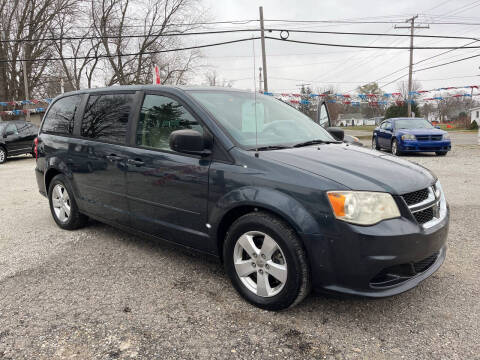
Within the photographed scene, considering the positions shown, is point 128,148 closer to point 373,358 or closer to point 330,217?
point 330,217

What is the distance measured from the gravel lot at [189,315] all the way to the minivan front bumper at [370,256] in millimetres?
153

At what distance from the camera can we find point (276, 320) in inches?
100

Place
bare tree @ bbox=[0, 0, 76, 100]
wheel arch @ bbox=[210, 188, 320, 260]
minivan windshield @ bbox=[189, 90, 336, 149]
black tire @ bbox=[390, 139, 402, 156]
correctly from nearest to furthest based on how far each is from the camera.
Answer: wheel arch @ bbox=[210, 188, 320, 260] < minivan windshield @ bbox=[189, 90, 336, 149] < black tire @ bbox=[390, 139, 402, 156] < bare tree @ bbox=[0, 0, 76, 100]

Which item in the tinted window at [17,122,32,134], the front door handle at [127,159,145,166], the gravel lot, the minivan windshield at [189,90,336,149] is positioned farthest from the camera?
the tinted window at [17,122,32,134]

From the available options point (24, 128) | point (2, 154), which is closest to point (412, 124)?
point (24, 128)

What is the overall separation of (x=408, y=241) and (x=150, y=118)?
7.83ft

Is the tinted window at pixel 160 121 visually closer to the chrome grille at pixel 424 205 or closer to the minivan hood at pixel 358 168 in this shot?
the minivan hood at pixel 358 168

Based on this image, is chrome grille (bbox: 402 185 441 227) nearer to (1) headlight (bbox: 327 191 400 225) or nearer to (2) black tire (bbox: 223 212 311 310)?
(1) headlight (bbox: 327 191 400 225)

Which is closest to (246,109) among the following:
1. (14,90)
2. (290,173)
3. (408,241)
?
(290,173)

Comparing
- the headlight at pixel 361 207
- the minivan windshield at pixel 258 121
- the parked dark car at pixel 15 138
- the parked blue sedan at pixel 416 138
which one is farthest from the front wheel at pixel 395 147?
the parked dark car at pixel 15 138

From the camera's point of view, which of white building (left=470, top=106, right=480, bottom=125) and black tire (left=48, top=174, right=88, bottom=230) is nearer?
black tire (left=48, top=174, right=88, bottom=230)

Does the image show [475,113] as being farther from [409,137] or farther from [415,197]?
[415,197]

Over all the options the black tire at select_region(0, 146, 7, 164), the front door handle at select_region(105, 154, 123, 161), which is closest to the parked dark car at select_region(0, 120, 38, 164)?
the black tire at select_region(0, 146, 7, 164)

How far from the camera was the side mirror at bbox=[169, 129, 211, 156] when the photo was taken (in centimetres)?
277
